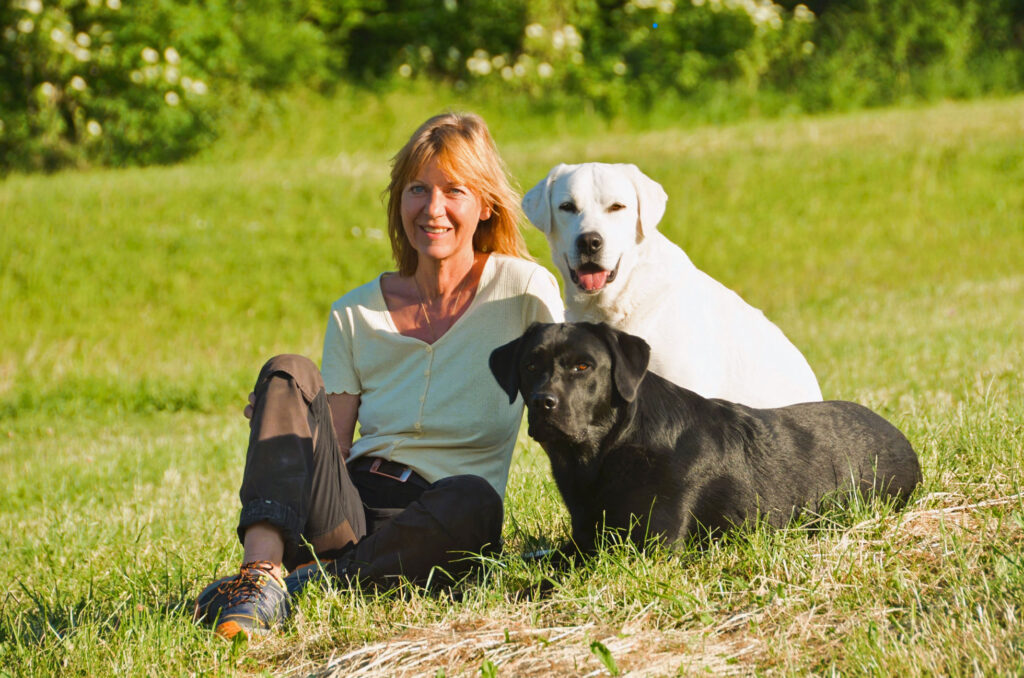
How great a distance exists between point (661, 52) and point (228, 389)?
1304cm

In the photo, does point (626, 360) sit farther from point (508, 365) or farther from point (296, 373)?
point (296, 373)

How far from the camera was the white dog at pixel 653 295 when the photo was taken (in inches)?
175

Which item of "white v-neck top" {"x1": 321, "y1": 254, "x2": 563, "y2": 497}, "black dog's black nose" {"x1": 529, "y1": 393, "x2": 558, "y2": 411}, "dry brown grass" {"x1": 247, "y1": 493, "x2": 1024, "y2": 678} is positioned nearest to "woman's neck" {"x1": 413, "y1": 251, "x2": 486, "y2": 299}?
"white v-neck top" {"x1": 321, "y1": 254, "x2": 563, "y2": 497}

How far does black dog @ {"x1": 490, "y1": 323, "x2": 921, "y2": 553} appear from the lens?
3.46m

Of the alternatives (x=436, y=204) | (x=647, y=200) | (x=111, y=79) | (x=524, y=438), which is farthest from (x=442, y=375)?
(x=111, y=79)

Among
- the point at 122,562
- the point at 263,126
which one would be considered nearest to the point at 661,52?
the point at 263,126

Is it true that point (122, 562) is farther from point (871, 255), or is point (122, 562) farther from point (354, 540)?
point (871, 255)

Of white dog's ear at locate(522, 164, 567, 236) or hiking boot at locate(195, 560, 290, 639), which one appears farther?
white dog's ear at locate(522, 164, 567, 236)

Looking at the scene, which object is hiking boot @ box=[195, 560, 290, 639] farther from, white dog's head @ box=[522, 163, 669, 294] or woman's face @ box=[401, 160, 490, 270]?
white dog's head @ box=[522, 163, 669, 294]

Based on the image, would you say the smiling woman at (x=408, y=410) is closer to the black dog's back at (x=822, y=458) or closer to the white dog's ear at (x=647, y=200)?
the white dog's ear at (x=647, y=200)

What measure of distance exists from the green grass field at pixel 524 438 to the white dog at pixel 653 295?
0.76 m

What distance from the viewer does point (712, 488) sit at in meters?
3.58

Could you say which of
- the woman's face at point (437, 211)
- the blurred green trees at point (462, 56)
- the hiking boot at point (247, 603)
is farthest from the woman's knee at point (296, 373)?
the blurred green trees at point (462, 56)

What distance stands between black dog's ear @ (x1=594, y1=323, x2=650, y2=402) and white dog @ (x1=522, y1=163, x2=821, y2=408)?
0.78m
